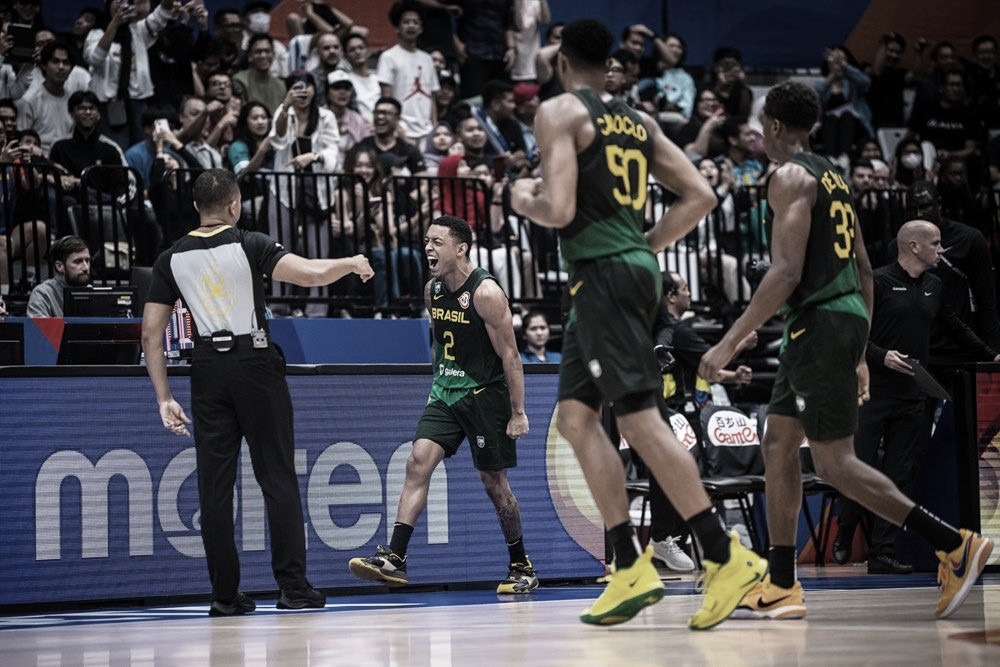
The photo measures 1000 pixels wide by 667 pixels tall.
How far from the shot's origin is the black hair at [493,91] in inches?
599

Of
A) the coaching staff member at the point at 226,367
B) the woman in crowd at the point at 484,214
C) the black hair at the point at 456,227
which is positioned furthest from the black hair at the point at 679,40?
the coaching staff member at the point at 226,367

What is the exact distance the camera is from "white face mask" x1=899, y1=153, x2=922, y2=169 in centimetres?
1617

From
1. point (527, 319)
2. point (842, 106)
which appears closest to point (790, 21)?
point (842, 106)

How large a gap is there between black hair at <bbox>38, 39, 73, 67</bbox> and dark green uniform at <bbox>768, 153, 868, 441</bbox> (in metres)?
9.25

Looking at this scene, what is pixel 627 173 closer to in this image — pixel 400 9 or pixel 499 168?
pixel 499 168

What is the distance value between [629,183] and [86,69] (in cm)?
998

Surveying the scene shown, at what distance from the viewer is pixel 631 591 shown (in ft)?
16.9

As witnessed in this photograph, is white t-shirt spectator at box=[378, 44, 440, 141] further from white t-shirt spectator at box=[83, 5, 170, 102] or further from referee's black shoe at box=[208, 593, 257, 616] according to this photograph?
referee's black shoe at box=[208, 593, 257, 616]

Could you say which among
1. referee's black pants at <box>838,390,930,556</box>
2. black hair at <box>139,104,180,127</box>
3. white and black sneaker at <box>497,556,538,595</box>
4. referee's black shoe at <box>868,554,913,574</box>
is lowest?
referee's black shoe at <box>868,554,913,574</box>

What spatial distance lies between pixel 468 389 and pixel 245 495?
1.56 m

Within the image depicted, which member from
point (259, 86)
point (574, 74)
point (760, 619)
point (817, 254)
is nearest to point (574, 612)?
point (760, 619)

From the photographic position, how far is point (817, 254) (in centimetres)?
577

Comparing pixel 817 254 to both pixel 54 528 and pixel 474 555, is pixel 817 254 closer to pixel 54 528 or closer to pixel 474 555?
pixel 474 555

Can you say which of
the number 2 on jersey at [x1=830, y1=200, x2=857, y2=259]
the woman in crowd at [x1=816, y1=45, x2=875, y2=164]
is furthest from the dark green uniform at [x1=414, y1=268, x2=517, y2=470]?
the woman in crowd at [x1=816, y1=45, x2=875, y2=164]
